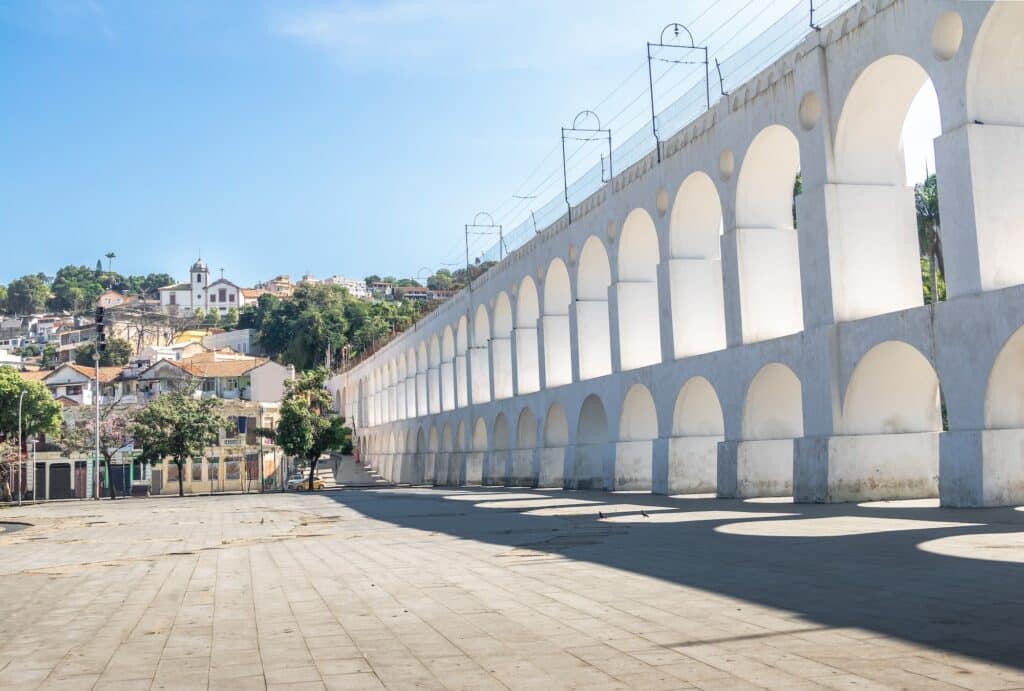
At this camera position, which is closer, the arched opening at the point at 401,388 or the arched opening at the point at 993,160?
the arched opening at the point at 993,160

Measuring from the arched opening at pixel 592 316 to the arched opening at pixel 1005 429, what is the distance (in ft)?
56.7

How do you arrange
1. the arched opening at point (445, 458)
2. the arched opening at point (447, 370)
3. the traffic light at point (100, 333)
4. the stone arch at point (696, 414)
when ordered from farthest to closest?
the arched opening at point (447, 370), the arched opening at point (445, 458), the traffic light at point (100, 333), the stone arch at point (696, 414)

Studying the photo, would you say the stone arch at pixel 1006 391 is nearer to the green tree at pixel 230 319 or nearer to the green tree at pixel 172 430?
the green tree at pixel 172 430

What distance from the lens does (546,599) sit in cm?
772

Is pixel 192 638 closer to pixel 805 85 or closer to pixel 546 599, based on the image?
pixel 546 599

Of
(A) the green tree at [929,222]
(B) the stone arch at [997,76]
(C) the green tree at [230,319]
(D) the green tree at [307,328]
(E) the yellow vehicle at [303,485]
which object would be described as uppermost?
(C) the green tree at [230,319]

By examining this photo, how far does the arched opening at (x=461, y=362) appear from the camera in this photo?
156ft

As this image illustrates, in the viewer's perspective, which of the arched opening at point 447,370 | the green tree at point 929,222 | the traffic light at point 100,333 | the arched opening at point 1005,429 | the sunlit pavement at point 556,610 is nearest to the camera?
the sunlit pavement at point 556,610

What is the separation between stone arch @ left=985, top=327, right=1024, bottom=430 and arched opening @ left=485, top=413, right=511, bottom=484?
25.0 m

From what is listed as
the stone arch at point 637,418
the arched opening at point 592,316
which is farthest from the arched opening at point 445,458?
the stone arch at point 637,418

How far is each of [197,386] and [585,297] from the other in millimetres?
48837

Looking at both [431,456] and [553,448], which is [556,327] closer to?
[553,448]

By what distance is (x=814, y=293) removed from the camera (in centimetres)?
1906

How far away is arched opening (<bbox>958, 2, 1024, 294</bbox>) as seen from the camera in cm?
1510
